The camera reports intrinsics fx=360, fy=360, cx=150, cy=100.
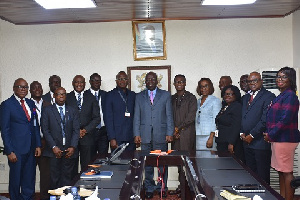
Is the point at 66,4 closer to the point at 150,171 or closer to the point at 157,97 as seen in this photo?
the point at 157,97

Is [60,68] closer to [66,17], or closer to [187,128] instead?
[66,17]

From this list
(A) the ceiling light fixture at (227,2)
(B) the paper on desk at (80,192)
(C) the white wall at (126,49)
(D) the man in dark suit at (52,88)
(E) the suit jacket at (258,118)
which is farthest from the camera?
(C) the white wall at (126,49)

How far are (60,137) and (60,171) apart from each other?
15.7 inches

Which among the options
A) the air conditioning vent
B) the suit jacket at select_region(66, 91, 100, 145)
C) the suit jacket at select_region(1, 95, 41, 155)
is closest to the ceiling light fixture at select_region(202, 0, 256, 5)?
the air conditioning vent

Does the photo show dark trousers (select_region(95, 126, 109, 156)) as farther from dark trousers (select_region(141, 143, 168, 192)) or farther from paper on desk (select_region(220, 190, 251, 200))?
paper on desk (select_region(220, 190, 251, 200))

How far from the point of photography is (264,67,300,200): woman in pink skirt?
3.62m

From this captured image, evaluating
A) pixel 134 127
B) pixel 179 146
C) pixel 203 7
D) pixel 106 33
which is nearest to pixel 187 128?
pixel 179 146

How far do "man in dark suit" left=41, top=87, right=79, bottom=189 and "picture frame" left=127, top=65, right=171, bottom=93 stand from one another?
1648mm

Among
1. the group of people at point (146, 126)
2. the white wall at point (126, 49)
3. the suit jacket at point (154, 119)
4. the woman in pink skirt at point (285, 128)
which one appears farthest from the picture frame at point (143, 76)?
the woman in pink skirt at point (285, 128)

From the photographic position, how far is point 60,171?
415 centimetres

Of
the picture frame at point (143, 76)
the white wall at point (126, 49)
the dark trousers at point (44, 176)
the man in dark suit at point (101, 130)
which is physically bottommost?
the dark trousers at point (44, 176)

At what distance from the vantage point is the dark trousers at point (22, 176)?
4125 mm

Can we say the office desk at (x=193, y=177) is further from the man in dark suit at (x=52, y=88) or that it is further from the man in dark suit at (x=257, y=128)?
the man in dark suit at (x=52, y=88)

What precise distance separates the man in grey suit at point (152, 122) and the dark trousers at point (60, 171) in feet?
2.86
